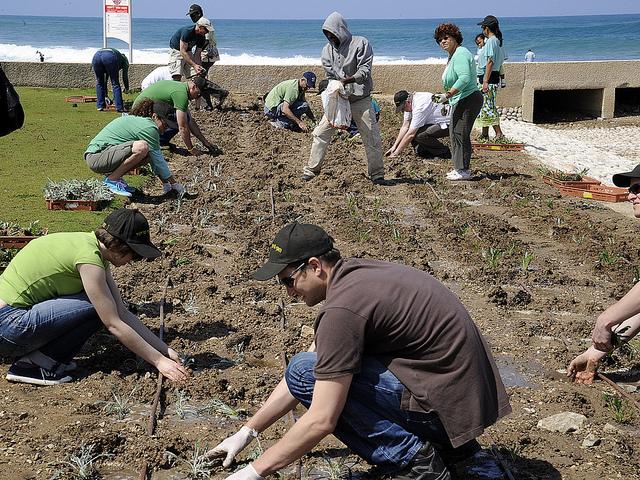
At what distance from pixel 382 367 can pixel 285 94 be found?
10.2 m

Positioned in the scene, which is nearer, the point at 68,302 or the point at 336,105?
the point at 68,302

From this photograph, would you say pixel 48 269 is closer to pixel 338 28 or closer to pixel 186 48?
pixel 338 28

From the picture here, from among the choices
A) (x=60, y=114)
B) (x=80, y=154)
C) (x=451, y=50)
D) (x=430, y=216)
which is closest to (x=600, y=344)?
(x=430, y=216)

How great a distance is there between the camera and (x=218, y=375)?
4824 millimetres

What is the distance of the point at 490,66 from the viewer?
1169cm

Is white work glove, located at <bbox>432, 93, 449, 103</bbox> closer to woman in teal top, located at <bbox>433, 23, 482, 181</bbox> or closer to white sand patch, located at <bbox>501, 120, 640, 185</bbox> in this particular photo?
woman in teal top, located at <bbox>433, 23, 482, 181</bbox>

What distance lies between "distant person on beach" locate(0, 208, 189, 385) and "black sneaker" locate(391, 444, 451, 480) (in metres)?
1.60

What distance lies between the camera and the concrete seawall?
16.3 meters

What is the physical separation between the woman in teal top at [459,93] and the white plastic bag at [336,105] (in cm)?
109

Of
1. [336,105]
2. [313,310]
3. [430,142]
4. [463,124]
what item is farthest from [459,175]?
[313,310]

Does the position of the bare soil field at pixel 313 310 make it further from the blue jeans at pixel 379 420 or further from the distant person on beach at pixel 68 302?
the blue jeans at pixel 379 420

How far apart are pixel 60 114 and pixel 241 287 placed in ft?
29.3

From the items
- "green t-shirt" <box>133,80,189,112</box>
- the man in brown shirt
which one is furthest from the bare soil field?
"green t-shirt" <box>133,80,189,112</box>

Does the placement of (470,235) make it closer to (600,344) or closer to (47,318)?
(600,344)
